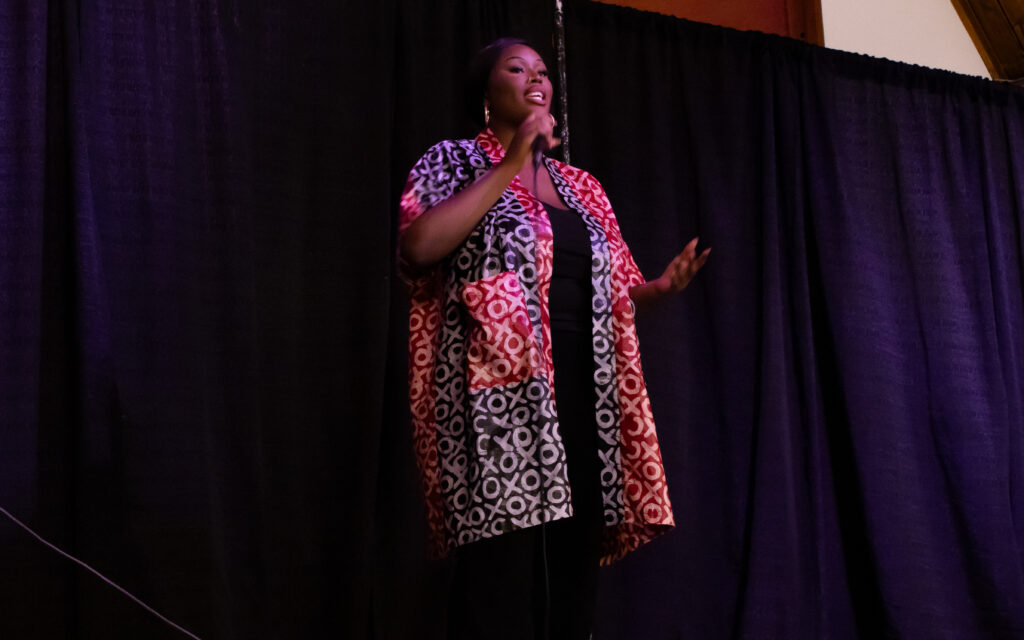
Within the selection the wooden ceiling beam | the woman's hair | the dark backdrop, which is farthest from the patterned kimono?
the wooden ceiling beam

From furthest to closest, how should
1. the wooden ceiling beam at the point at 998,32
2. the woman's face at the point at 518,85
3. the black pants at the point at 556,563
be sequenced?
the wooden ceiling beam at the point at 998,32 → the woman's face at the point at 518,85 → the black pants at the point at 556,563

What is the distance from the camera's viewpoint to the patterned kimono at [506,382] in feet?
5.22

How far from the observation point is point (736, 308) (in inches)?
124

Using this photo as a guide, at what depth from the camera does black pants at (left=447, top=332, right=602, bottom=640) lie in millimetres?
1560

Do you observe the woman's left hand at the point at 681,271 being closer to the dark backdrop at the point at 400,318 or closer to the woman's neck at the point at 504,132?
the woman's neck at the point at 504,132

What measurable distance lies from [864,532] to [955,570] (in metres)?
0.37

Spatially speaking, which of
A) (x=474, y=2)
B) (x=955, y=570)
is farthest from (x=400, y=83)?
(x=955, y=570)

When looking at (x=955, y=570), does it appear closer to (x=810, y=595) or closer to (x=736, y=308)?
(x=810, y=595)

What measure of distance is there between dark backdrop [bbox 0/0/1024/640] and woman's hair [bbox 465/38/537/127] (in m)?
0.73

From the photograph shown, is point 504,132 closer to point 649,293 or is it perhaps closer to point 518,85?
point 518,85

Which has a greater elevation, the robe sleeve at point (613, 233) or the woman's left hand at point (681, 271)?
the robe sleeve at point (613, 233)

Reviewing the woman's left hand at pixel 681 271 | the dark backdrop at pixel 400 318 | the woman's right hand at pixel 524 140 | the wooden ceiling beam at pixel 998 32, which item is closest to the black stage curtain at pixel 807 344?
Answer: the dark backdrop at pixel 400 318

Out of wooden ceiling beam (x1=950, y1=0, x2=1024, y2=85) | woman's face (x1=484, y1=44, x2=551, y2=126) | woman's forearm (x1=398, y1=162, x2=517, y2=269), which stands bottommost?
woman's forearm (x1=398, y1=162, x2=517, y2=269)

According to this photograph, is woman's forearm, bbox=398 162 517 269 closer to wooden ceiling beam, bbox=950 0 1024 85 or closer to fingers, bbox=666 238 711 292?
fingers, bbox=666 238 711 292
